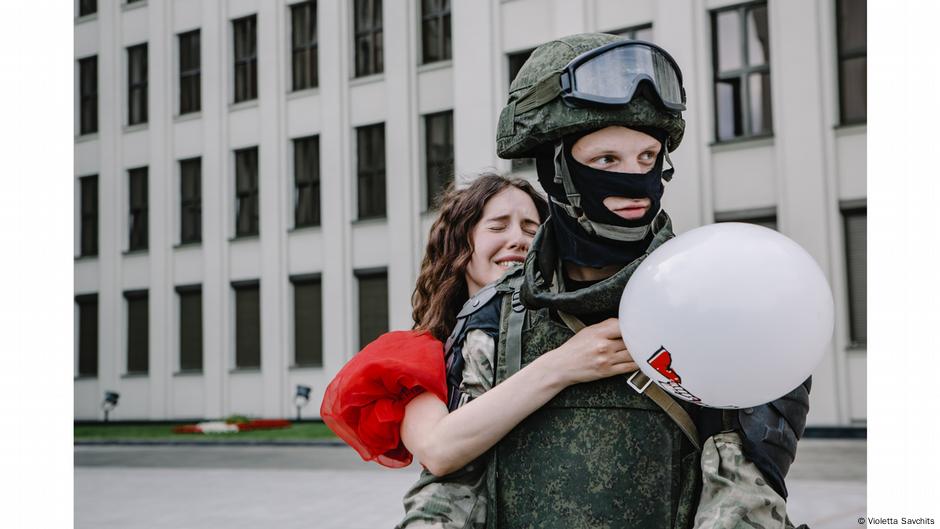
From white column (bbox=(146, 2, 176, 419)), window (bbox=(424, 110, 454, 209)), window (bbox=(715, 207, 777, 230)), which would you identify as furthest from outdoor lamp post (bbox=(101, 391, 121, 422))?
window (bbox=(715, 207, 777, 230))

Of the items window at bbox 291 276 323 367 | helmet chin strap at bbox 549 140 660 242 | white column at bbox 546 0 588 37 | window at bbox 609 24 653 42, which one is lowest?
window at bbox 291 276 323 367

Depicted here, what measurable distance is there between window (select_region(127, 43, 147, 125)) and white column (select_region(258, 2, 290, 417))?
196 centimetres

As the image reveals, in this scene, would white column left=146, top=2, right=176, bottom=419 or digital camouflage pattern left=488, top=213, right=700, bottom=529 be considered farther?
white column left=146, top=2, right=176, bottom=419

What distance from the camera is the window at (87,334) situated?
7.91 metres

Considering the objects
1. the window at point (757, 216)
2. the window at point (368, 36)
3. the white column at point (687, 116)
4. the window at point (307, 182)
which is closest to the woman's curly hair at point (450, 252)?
the window at point (757, 216)

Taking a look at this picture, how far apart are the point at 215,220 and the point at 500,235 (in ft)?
26.6

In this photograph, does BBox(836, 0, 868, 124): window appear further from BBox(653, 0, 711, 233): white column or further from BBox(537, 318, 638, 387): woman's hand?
BBox(537, 318, 638, 387): woman's hand

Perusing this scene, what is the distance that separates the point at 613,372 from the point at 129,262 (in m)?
7.35

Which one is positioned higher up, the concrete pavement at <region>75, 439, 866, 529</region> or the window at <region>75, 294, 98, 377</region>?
the window at <region>75, 294, 98, 377</region>

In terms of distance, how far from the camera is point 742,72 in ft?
30.8

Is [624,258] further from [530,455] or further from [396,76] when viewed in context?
[396,76]

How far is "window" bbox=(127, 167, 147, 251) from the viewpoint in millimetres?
8734

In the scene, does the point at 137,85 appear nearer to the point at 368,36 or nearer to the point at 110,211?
the point at 110,211

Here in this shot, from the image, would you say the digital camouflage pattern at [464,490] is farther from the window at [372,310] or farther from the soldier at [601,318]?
the window at [372,310]
